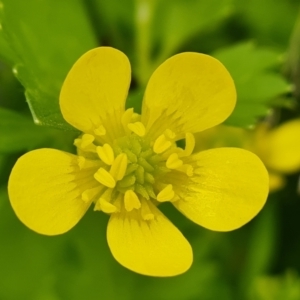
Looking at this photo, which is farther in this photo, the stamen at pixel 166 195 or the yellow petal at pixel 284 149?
the yellow petal at pixel 284 149

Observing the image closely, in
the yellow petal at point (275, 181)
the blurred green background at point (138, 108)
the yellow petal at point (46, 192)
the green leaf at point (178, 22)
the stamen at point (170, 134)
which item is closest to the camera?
the yellow petal at point (46, 192)

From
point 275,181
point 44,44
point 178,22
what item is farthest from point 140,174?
point 178,22

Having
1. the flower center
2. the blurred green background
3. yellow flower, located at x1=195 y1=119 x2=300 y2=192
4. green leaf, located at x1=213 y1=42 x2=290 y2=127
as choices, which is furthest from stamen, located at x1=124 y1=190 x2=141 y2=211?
yellow flower, located at x1=195 y1=119 x2=300 y2=192

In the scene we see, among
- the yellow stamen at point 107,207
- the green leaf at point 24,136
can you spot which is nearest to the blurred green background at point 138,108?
the green leaf at point 24,136

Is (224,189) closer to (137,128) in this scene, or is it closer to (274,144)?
(137,128)

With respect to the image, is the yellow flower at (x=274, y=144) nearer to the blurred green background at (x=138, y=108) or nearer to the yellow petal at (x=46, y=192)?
the blurred green background at (x=138, y=108)

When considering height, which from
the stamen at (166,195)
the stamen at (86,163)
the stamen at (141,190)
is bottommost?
the stamen at (141,190)
